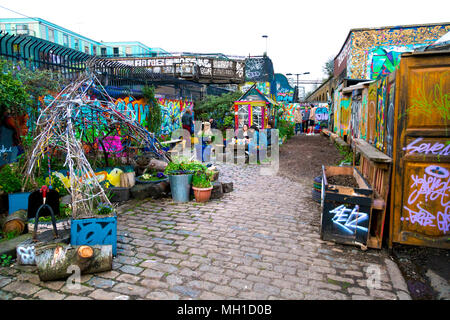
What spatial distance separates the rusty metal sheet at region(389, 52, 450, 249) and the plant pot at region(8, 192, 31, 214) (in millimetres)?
6338

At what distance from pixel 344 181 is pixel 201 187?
319cm

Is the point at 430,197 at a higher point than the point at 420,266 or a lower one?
higher

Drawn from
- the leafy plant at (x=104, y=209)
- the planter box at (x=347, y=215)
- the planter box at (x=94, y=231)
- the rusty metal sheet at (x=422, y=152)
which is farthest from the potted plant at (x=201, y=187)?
the rusty metal sheet at (x=422, y=152)

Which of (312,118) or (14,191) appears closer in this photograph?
(14,191)

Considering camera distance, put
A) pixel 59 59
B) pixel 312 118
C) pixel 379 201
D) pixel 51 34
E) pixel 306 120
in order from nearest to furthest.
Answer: pixel 379 201
pixel 59 59
pixel 312 118
pixel 306 120
pixel 51 34

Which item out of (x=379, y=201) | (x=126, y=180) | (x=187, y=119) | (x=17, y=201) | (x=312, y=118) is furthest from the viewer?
(x=312, y=118)

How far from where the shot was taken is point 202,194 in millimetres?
7027

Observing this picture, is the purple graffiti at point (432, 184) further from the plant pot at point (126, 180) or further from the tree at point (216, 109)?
the tree at point (216, 109)

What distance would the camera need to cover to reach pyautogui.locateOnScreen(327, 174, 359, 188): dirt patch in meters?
5.90

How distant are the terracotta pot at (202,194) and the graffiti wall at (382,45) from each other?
13286 mm

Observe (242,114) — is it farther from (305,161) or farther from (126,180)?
(126,180)

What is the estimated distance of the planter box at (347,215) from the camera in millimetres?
4535

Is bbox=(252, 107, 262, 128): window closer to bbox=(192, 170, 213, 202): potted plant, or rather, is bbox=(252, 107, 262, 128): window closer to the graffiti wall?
the graffiti wall

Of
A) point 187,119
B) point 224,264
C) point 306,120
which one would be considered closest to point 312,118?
point 306,120
